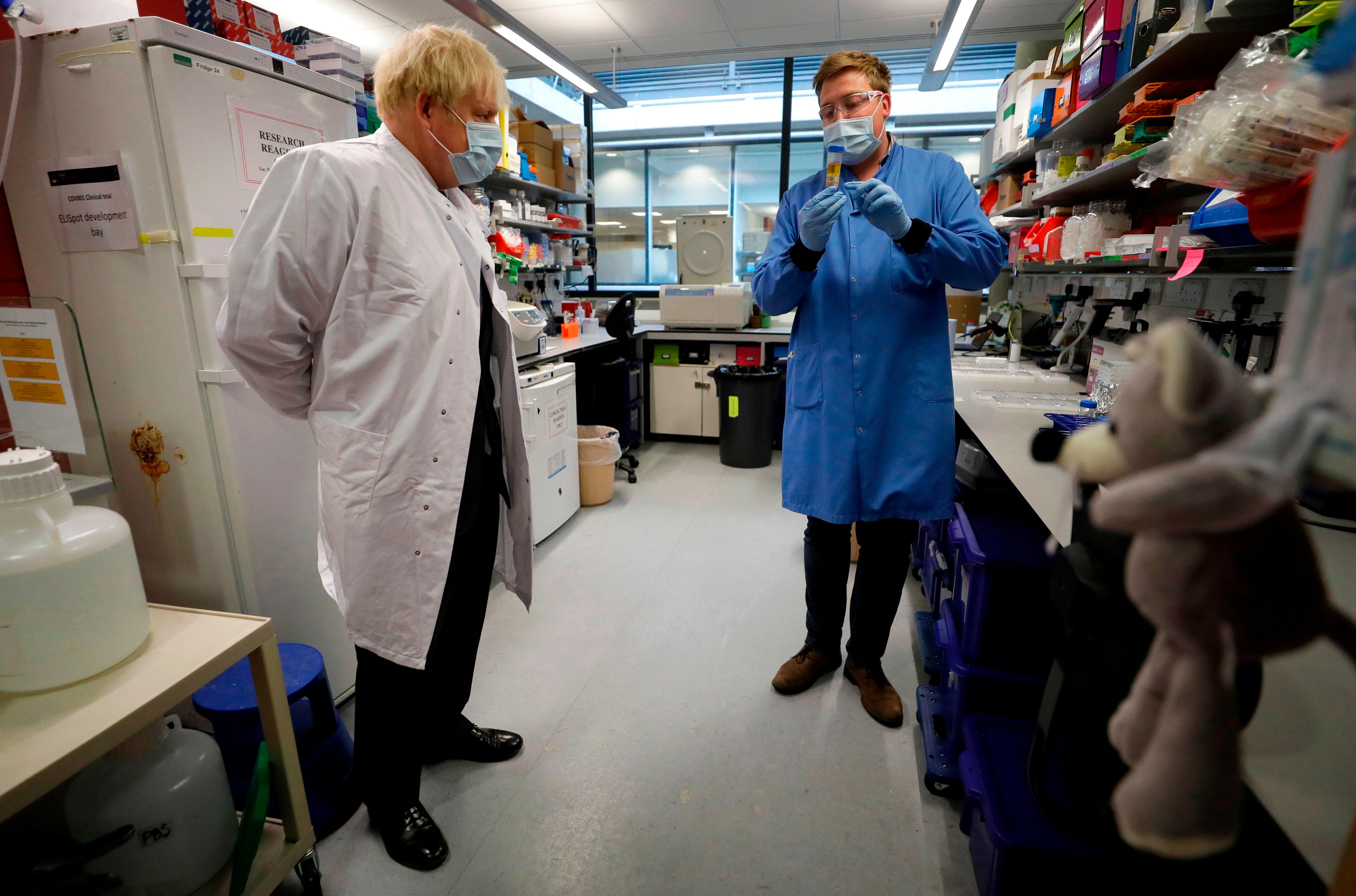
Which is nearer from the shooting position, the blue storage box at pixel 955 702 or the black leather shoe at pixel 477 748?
the blue storage box at pixel 955 702

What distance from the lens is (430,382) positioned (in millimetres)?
1239

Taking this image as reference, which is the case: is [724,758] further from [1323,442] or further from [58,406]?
[1323,442]

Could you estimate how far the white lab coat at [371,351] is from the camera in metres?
1.15

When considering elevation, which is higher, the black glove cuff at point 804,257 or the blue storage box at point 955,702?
the black glove cuff at point 804,257

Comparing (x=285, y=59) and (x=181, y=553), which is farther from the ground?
(x=285, y=59)

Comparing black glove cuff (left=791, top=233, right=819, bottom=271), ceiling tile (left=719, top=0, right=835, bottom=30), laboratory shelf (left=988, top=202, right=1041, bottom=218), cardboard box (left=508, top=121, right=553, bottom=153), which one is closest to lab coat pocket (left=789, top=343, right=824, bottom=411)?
black glove cuff (left=791, top=233, right=819, bottom=271)

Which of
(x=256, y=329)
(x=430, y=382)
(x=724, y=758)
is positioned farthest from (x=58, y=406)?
(x=724, y=758)

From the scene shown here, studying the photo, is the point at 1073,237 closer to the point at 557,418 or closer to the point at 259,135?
the point at 557,418

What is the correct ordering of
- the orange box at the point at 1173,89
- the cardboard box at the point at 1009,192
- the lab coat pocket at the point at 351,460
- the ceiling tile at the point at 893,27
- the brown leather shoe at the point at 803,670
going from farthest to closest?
the ceiling tile at the point at 893,27
the cardboard box at the point at 1009,192
the brown leather shoe at the point at 803,670
the orange box at the point at 1173,89
the lab coat pocket at the point at 351,460

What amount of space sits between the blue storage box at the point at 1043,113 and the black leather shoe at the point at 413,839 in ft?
10.3

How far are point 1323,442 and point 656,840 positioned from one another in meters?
1.63

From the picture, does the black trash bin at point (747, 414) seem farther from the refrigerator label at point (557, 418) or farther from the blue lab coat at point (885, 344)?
the blue lab coat at point (885, 344)

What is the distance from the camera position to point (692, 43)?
4.87 meters

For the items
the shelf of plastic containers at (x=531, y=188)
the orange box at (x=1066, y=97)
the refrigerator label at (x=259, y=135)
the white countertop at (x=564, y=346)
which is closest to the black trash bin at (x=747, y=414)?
the white countertop at (x=564, y=346)
